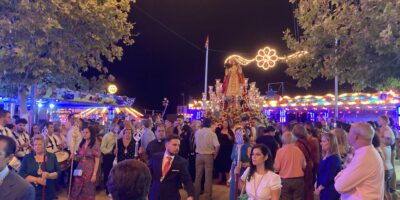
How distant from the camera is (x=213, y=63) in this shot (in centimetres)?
A: 4684

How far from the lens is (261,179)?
502 centimetres

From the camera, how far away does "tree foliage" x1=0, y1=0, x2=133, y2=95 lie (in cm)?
940

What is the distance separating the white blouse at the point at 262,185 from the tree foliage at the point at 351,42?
357 centimetres

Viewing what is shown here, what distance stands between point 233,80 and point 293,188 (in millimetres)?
17246

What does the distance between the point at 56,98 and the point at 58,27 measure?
33.0ft

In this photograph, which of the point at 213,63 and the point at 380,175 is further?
the point at 213,63

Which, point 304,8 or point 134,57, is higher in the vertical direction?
point 134,57

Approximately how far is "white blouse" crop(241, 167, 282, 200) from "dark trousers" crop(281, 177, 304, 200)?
2.15 metres

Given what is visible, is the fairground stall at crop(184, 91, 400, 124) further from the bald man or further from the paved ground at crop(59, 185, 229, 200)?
the bald man

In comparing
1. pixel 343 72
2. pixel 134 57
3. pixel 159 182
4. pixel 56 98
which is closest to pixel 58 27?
pixel 159 182

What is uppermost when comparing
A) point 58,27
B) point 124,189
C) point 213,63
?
point 213,63

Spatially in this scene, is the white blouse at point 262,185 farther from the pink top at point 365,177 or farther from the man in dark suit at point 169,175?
the man in dark suit at point 169,175

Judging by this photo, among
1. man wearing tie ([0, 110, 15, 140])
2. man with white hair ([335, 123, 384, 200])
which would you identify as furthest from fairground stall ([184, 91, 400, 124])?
man with white hair ([335, 123, 384, 200])

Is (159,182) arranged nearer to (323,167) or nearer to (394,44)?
(323,167)
